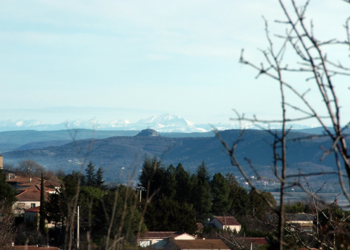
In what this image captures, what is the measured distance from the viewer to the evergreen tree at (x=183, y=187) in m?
42.3

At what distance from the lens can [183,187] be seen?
1687 inches

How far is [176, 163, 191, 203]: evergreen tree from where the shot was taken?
42312 mm

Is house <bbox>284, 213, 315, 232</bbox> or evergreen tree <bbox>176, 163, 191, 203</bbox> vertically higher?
house <bbox>284, 213, 315, 232</bbox>

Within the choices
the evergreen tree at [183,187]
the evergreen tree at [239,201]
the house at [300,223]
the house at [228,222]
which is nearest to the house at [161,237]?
the house at [228,222]

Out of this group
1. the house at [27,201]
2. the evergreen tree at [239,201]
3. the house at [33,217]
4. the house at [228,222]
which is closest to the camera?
the house at [33,217]

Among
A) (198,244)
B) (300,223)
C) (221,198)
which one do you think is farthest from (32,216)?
(300,223)

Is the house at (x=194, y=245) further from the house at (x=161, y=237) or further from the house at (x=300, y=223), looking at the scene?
the house at (x=300, y=223)

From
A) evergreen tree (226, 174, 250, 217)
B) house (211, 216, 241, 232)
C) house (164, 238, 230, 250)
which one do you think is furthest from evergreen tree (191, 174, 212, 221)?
house (164, 238, 230, 250)

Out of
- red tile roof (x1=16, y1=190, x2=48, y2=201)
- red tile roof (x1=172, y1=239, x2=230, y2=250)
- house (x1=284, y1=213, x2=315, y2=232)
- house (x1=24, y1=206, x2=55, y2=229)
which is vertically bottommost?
house (x1=24, y1=206, x2=55, y2=229)

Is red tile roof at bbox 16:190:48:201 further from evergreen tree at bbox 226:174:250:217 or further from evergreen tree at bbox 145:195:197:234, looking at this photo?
evergreen tree at bbox 226:174:250:217

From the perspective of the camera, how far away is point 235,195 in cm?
4566

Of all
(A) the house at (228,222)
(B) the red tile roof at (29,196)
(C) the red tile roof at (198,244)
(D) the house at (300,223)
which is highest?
(D) the house at (300,223)

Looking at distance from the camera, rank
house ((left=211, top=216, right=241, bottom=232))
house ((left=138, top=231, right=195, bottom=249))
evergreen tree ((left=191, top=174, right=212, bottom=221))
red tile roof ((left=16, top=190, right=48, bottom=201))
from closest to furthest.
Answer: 1. house ((left=138, top=231, right=195, bottom=249))
2. house ((left=211, top=216, right=241, bottom=232))
3. evergreen tree ((left=191, top=174, right=212, bottom=221))
4. red tile roof ((left=16, top=190, right=48, bottom=201))

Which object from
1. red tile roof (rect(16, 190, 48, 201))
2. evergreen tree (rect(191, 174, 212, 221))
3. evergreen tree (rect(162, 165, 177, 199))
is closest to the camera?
evergreen tree (rect(191, 174, 212, 221))
